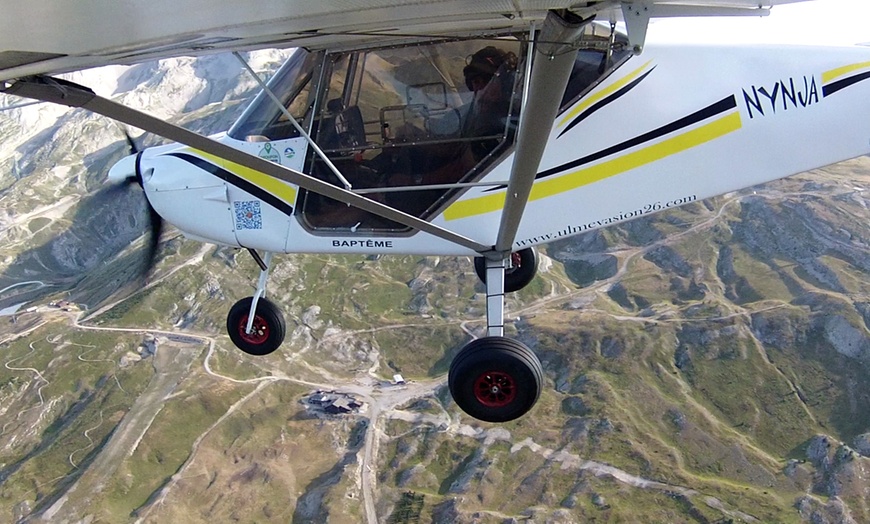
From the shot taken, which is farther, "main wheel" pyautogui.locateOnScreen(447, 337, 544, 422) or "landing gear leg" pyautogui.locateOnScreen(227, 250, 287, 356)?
"landing gear leg" pyautogui.locateOnScreen(227, 250, 287, 356)

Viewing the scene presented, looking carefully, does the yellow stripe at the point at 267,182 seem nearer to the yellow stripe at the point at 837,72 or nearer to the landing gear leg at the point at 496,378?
the landing gear leg at the point at 496,378

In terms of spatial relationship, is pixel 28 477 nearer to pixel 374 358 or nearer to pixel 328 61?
pixel 374 358

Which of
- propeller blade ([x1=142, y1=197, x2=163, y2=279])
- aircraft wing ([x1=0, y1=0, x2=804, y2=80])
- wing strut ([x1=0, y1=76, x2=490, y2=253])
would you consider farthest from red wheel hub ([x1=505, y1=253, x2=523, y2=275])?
aircraft wing ([x1=0, y1=0, x2=804, y2=80])

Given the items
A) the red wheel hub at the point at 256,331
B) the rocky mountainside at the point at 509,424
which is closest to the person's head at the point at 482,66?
the red wheel hub at the point at 256,331

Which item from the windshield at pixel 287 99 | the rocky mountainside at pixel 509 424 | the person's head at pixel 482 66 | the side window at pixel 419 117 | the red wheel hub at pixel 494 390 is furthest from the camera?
the rocky mountainside at pixel 509 424

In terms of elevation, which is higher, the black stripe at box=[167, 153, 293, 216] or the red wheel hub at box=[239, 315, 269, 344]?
the black stripe at box=[167, 153, 293, 216]

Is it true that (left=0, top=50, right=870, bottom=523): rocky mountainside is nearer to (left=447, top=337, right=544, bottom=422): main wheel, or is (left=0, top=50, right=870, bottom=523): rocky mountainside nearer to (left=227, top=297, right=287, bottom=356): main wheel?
(left=227, top=297, right=287, bottom=356): main wheel

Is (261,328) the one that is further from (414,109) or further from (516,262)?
(414,109)

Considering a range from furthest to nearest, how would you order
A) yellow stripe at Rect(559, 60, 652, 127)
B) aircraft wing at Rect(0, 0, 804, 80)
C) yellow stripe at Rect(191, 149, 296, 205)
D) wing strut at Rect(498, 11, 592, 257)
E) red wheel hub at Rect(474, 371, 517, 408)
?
1. yellow stripe at Rect(191, 149, 296, 205)
2. red wheel hub at Rect(474, 371, 517, 408)
3. yellow stripe at Rect(559, 60, 652, 127)
4. wing strut at Rect(498, 11, 592, 257)
5. aircraft wing at Rect(0, 0, 804, 80)
